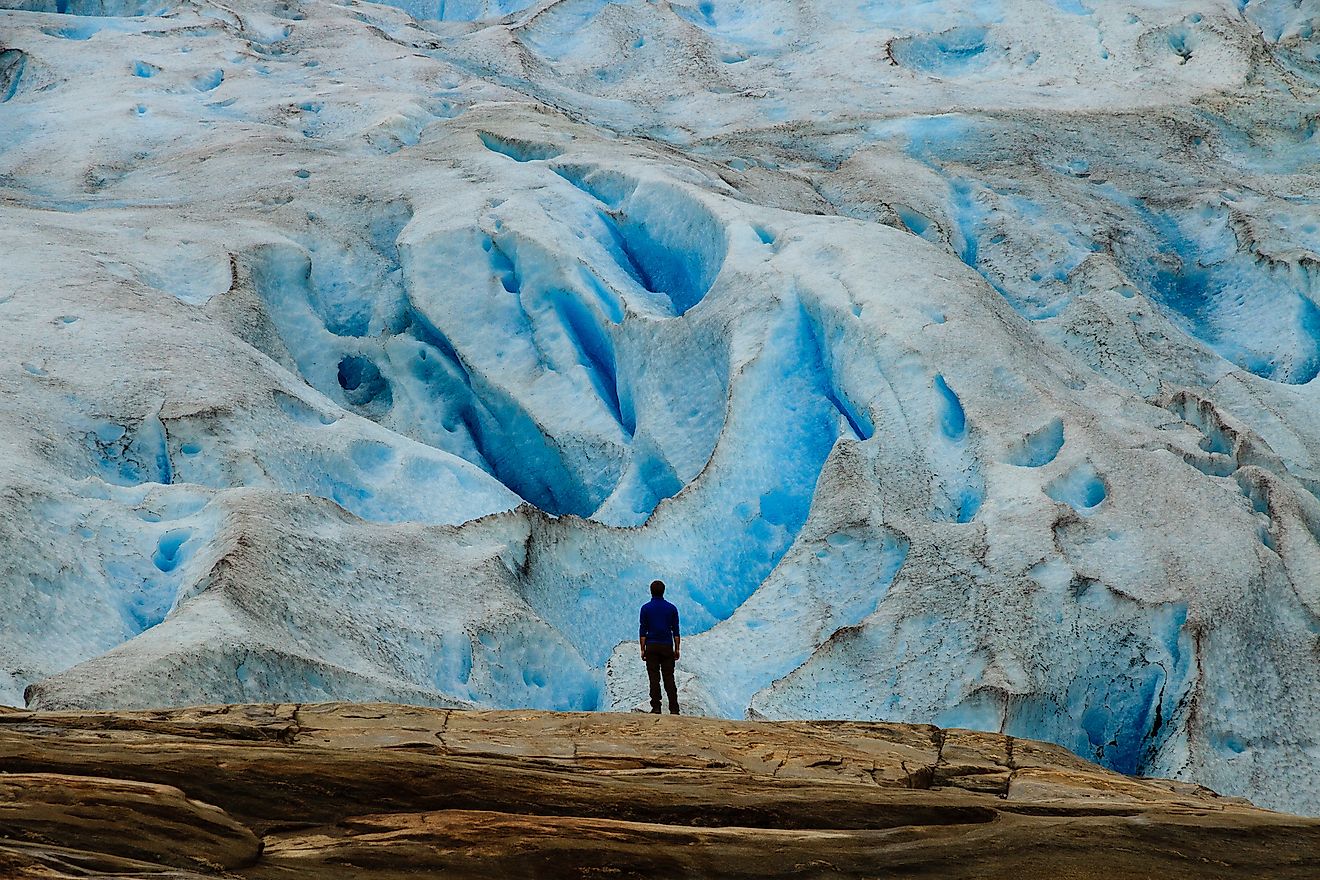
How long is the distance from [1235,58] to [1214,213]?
20.2 feet

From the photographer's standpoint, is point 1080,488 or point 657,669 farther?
point 1080,488

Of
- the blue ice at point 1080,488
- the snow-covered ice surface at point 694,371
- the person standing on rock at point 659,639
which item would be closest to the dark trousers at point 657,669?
the person standing on rock at point 659,639

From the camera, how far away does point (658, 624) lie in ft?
34.1

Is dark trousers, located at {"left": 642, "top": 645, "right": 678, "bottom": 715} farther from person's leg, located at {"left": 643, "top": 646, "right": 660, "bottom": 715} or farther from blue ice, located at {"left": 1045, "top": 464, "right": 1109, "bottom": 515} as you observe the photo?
blue ice, located at {"left": 1045, "top": 464, "right": 1109, "bottom": 515}

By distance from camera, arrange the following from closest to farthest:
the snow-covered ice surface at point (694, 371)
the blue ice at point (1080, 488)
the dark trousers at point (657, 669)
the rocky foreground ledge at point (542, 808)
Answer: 1. the rocky foreground ledge at point (542, 808)
2. the dark trousers at point (657, 669)
3. the snow-covered ice surface at point (694, 371)
4. the blue ice at point (1080, 488)

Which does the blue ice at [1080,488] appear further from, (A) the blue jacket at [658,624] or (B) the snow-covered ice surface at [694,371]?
(A) the blue jacket at [658,624]

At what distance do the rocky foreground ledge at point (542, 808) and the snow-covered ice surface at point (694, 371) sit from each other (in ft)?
7.81

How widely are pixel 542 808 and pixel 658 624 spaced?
3935 millimetres

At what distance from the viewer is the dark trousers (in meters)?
10.4

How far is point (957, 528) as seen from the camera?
12828 millimetres

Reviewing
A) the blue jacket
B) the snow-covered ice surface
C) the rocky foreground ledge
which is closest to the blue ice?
the snow-covered ice surface

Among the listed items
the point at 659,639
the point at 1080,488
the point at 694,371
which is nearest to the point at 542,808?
the point at 659,639

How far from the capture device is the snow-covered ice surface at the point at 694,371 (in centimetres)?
1141

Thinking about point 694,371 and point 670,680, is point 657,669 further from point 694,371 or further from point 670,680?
point 694,371
